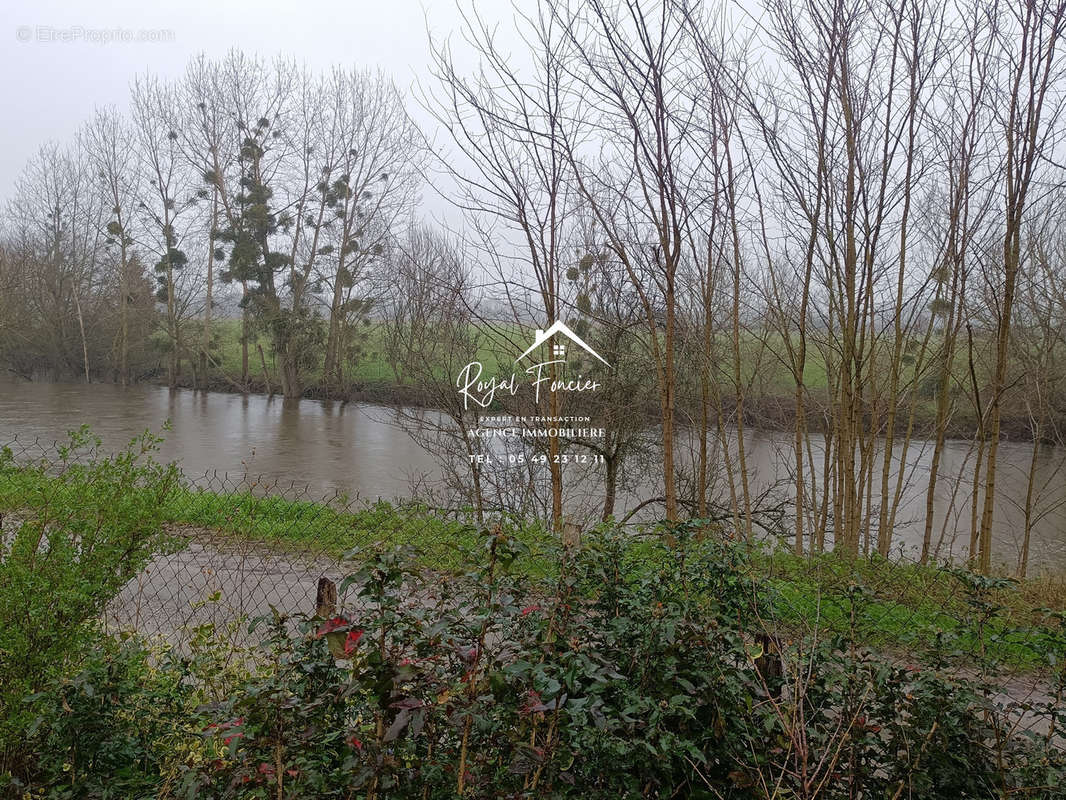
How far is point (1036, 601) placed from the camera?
13.3 feet

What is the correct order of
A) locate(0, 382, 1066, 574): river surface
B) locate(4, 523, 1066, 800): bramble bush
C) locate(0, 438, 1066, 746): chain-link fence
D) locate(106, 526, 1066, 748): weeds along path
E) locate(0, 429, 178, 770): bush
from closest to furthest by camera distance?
locate(4, 523, 1066, 800): bramble bush → locate(0, 438, 1066, 746): chain-link fence → locate(0, 429, 178, 770): bush → locate(106, 526, 1066, 748): weeds along path → locate(0, 382, 1066, 574): river surface

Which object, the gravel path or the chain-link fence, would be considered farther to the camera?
the gravel path

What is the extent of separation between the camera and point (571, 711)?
1.30 meters

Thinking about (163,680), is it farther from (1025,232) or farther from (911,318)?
(1025,232)

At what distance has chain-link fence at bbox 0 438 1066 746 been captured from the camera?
1.80 m

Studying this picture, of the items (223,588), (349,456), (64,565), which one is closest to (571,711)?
(64,565)

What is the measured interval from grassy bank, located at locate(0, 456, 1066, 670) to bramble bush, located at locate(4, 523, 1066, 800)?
0.13 m

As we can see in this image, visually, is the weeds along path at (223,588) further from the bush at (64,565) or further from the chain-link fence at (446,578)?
the bush at (64,565)

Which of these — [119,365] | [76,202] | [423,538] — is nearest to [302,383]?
[119,365]

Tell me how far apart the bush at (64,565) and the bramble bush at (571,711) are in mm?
267

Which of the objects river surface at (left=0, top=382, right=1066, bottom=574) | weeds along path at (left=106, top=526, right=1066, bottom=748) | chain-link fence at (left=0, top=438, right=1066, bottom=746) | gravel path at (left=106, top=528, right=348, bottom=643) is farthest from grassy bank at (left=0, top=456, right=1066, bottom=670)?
river surface at (left=0, top=382, right=1066, bottom=574)

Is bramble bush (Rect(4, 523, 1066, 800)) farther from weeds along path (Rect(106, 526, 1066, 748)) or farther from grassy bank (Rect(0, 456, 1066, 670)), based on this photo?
weeds along path (Rect(106, 526, 1066, 748))

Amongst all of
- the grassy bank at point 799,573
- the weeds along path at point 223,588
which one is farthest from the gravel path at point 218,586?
the grassy bank at point 799,573

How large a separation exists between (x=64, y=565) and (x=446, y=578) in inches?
48.2
